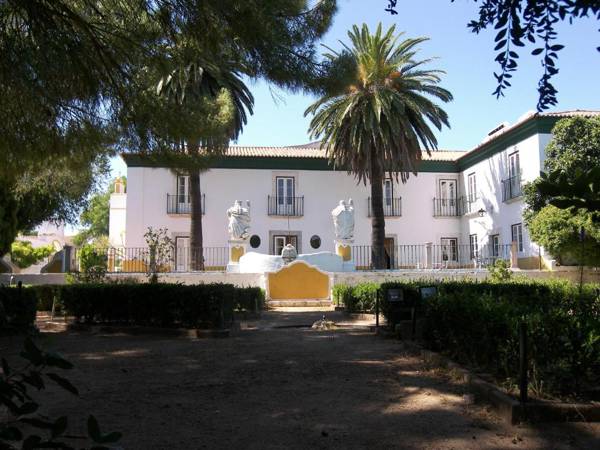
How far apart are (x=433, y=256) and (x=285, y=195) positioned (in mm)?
8197

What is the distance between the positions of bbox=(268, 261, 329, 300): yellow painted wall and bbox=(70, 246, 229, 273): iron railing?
405 centimetres

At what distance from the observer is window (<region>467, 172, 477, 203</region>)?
29.0 m

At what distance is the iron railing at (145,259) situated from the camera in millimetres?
21672

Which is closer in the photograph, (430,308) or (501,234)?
(430,308)

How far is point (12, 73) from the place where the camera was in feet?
22.7

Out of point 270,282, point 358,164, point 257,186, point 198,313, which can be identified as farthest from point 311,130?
point 198,313

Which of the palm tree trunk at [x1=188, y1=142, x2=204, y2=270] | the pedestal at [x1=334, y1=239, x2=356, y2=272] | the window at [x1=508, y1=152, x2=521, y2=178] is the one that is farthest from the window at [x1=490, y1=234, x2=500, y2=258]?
the palm tree trunk at [x1=188, y1=142, x2=204, y2=270]

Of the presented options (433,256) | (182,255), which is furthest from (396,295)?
(182,255)

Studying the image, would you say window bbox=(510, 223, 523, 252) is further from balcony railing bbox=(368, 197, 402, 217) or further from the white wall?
balcony railing bbox=(368, 197, 402, 217)

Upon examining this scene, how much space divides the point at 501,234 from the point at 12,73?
23.4 m

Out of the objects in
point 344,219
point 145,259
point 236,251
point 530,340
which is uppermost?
A: point 344,219

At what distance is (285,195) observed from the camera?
29469mm

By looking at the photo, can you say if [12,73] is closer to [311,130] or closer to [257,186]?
[311,130]

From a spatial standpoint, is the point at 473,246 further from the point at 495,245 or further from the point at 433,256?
the point at 433,256
